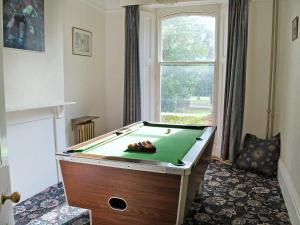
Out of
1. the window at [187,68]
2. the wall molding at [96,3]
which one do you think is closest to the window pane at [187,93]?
the window at [187,68]

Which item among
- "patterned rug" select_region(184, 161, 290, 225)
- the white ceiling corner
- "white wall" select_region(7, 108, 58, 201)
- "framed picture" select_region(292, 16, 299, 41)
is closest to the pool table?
"patterned rug" select_region(184, 161, 290, 225)

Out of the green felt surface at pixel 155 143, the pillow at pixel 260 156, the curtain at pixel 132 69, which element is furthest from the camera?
the curtain at pixel 132 69

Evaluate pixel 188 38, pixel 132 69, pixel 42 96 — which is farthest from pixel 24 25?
pixel 188 38

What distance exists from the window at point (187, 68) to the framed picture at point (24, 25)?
226 centimetres

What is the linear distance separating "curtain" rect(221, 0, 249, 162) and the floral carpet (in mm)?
833

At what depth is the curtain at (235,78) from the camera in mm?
4172

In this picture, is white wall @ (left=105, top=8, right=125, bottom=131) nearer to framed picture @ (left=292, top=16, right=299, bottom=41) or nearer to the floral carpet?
the floral carpet

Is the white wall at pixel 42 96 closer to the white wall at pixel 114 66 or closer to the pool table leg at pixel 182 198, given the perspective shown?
the white wall at pixel 114 66

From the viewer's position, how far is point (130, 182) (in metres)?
1.97

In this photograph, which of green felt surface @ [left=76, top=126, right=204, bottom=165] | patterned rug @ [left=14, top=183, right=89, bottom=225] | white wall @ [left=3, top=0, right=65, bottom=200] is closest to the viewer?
green felt surface @ [left=76, top=126, right=204, bottom=165]

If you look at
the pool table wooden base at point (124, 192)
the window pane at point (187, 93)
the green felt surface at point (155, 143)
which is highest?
the window pane at point (187, 93)

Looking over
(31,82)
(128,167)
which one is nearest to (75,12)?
(31,82)

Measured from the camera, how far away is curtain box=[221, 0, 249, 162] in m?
4.17

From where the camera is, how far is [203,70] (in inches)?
189
